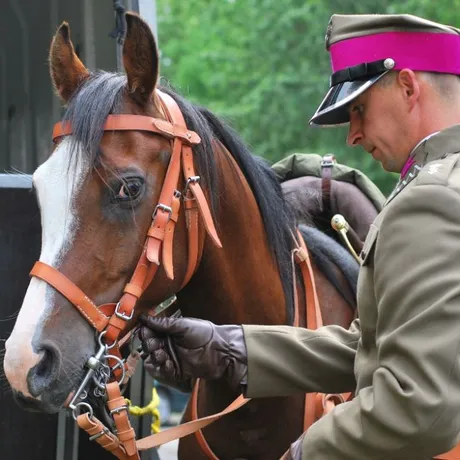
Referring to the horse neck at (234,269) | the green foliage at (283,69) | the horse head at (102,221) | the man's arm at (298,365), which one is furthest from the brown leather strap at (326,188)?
the green foliage at (283,69)

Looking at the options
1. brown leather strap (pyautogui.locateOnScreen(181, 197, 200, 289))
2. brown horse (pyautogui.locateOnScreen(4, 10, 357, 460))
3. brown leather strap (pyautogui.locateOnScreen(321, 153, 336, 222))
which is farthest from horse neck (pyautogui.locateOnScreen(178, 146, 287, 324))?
brown leather strap (pyautogui.locateOnScreen(321, 153, 336, 222))

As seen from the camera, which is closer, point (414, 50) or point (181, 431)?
point (414, 50)

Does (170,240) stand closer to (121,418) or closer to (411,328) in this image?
(121,418)

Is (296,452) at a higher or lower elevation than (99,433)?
higher

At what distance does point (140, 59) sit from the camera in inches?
107

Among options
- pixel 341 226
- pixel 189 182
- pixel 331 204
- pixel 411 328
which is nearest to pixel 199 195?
pixel 189 182

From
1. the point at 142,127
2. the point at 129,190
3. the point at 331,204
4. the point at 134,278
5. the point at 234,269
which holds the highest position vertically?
the point at 142,127

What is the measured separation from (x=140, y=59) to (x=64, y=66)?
31 cm

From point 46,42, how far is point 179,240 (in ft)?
8.73

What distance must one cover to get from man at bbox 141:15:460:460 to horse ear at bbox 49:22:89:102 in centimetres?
78

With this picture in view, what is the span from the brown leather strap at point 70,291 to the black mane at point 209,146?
328mm

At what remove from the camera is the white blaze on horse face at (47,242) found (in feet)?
7.92

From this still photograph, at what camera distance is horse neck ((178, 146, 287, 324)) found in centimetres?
297

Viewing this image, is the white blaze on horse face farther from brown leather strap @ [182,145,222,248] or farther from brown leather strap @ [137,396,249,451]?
brown leather strap @ [137,396,249,451]
